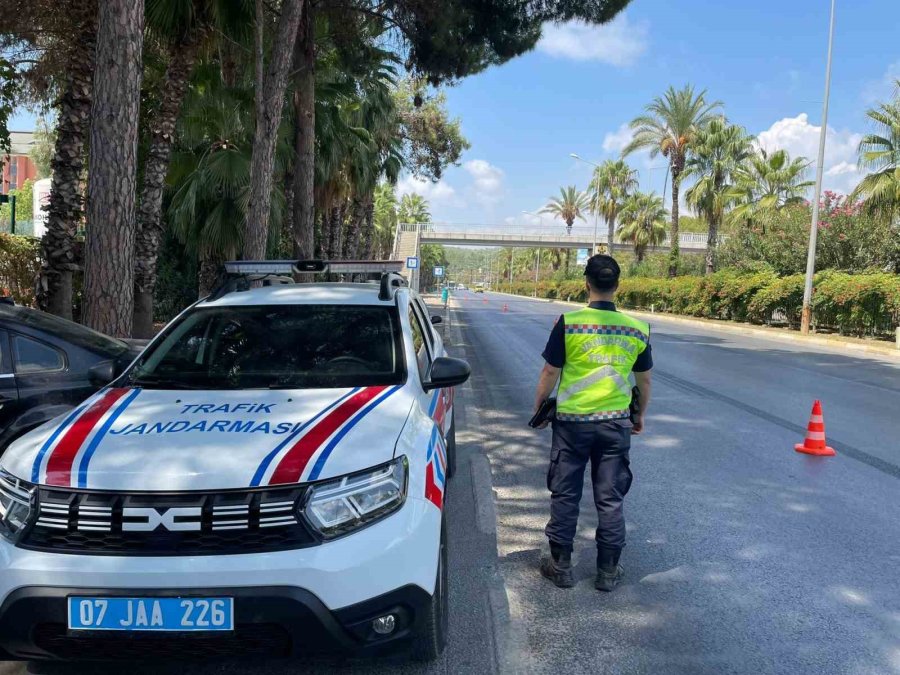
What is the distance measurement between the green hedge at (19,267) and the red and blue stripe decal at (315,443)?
41.3ft

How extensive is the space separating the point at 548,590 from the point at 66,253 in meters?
8.05

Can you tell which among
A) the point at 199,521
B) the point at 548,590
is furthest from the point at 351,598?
the point at 548,590

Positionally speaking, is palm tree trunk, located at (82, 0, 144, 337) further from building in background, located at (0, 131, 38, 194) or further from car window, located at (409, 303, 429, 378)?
building in background, located at (0, 131, 38, 194)

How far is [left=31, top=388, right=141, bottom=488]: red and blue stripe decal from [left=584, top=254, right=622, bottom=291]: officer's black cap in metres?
2.42

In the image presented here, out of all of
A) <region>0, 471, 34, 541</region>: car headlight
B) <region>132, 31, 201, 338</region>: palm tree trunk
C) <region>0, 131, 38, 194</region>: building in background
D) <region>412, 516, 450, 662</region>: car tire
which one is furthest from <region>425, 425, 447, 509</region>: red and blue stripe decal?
<region>0, 131, 38, 194</region>: building in background

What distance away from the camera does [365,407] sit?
Result: 325 centimetres

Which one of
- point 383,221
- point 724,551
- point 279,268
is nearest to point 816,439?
point 724,551

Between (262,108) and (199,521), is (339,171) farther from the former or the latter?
(199,521)

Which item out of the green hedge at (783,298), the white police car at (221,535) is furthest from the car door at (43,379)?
the green hedge at (783,298)

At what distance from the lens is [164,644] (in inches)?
99.8

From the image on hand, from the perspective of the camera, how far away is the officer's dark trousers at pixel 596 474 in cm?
387

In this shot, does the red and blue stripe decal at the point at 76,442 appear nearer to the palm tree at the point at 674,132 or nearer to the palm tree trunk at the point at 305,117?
the palm tree trunk at the point at 305,117

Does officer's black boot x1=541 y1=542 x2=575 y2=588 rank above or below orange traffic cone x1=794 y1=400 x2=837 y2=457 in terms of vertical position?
below

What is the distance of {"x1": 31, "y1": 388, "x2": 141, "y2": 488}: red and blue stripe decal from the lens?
2.69m
